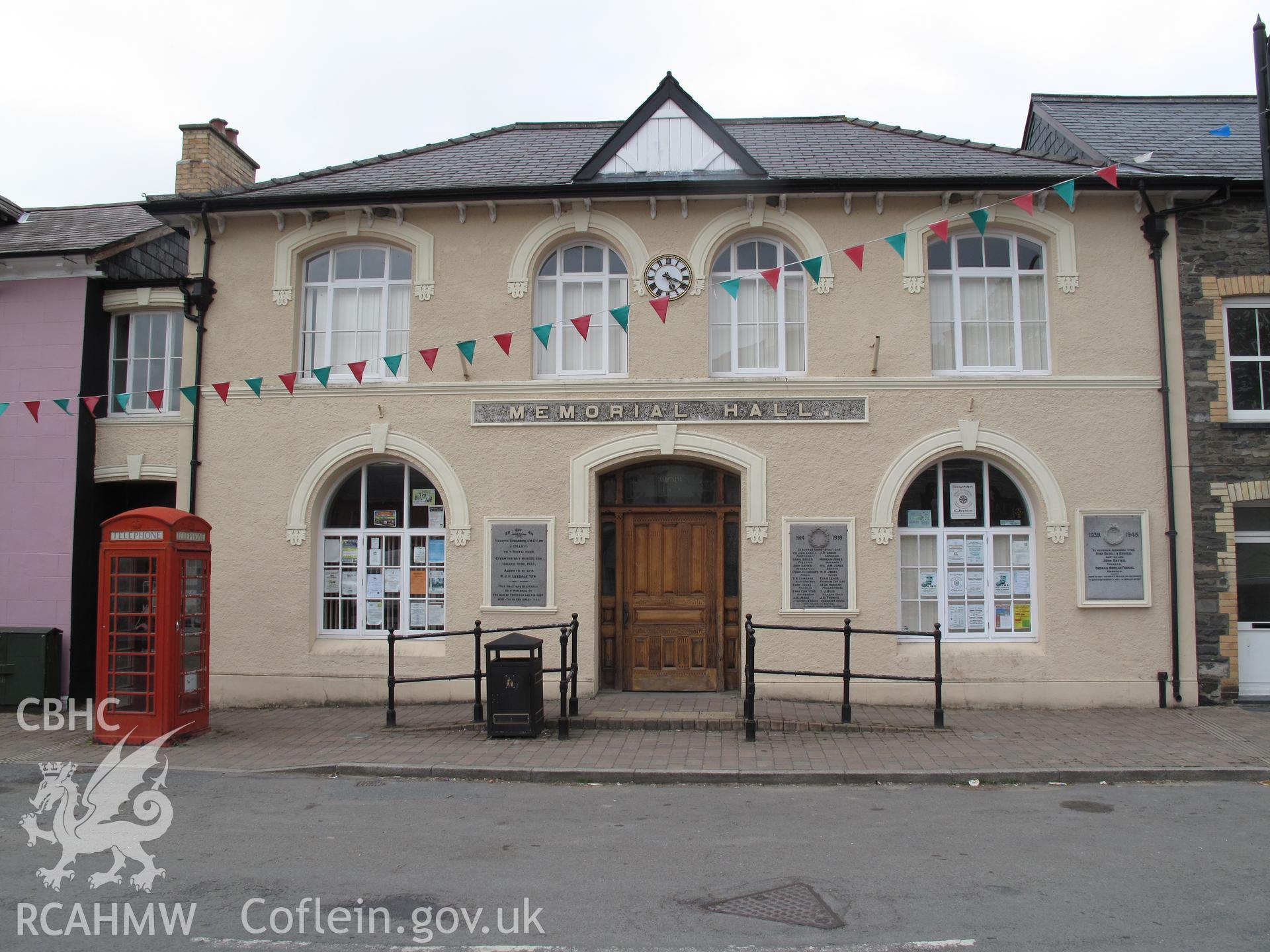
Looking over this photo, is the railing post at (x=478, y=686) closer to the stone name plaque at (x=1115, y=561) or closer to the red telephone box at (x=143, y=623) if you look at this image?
the red telephone box at (x=143, y=623)

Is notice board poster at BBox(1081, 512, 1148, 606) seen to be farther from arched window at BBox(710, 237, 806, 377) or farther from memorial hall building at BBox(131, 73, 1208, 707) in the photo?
arched window at BBox(710, 237, 806, 377)

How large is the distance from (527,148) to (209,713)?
8.88 m

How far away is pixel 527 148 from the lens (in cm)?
1459

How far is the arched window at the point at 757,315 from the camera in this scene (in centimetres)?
1259

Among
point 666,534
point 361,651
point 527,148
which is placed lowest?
point 361,651

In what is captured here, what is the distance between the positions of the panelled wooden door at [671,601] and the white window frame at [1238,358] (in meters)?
6.52

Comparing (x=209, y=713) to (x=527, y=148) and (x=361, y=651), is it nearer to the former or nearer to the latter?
(x=361, y=651)

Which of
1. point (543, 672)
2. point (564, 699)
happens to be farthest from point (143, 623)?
point (564, 699)

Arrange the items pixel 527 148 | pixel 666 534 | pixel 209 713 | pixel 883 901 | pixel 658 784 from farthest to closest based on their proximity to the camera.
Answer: pixel 527 148
pixel 666 534
pixel 209 713
pixel 658 784
pixel 883 901

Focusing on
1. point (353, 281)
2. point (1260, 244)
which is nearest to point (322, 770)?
point (353, 281)

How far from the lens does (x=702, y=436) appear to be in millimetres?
12289

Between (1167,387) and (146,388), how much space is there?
13384mm

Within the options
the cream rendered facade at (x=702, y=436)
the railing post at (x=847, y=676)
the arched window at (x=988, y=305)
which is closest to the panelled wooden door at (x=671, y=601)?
the cream rendered facade at (x=702, y=436)

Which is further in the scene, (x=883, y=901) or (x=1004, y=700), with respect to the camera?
(x=1004, y=700)
